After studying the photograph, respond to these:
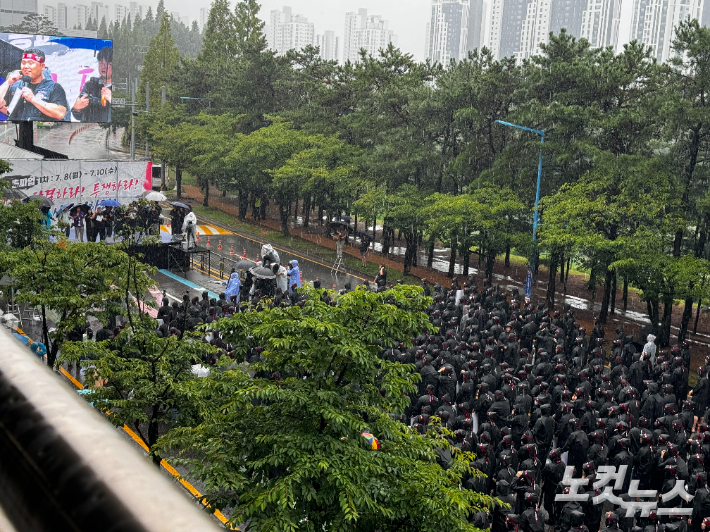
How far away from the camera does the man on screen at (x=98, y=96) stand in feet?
110

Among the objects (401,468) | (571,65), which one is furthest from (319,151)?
(401,468)

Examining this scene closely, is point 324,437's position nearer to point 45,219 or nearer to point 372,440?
point 372,440

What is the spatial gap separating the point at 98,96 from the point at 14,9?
531ft

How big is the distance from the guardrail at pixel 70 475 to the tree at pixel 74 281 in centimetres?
1198

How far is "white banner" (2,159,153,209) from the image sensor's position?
29094 mm

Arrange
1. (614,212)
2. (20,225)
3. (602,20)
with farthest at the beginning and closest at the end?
(602,20), (614,212), (20,225)

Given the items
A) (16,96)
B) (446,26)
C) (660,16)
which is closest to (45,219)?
(16,96)

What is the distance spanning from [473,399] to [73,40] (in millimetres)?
25824

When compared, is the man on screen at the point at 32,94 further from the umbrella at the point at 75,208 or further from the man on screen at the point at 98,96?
the umbrella at the point at 75,208

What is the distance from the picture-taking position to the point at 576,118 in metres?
25.2

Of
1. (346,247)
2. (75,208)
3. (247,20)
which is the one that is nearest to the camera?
(75,208)

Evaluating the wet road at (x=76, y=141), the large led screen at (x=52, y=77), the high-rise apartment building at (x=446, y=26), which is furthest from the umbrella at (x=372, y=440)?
the high-rise apartment building at (x=446, y=26)

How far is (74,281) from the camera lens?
523 inches

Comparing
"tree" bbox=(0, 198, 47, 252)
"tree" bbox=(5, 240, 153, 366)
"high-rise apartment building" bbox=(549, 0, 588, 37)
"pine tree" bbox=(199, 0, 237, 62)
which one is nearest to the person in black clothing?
"tree" bbox=(0, 198, 47, 252)
